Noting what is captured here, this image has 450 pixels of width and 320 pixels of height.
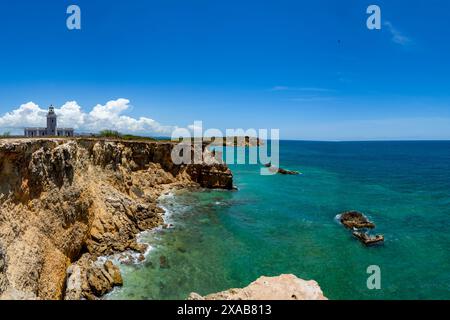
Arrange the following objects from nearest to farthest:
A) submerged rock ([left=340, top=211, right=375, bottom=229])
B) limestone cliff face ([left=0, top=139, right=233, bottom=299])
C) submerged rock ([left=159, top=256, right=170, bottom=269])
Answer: limestone cliff face ([left=0, top=139, right=233, bottom=299]) < submerged rock ([left=159, top=256, right=170, bottom=269]) < submerged rock ([left=340, top=211, right=375, bottom=229])

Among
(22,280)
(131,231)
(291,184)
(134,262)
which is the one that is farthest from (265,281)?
(291,184)

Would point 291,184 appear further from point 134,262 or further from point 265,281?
point 265,281

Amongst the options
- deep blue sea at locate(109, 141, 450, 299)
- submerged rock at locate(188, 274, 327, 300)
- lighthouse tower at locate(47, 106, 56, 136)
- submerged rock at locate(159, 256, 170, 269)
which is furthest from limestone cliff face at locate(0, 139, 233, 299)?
lighthouse tower at locate(47, 106, 56, 136)

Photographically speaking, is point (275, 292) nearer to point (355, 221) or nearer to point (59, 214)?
point (59, 214)

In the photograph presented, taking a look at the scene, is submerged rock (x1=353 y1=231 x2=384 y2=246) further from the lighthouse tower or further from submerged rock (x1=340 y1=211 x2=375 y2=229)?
the lighthouse tower

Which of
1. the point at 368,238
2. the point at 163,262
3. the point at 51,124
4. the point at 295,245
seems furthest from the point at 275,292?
the point at 51,124

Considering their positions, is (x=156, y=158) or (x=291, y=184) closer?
(x=156, y=158)
